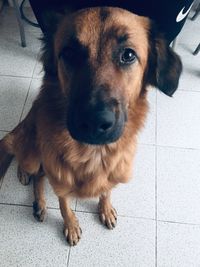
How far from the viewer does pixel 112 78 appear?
3.45ft

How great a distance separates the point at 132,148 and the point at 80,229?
0.52 metres

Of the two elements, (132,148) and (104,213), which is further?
(104,213)

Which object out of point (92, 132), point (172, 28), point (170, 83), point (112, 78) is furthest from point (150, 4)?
point (92, 132)

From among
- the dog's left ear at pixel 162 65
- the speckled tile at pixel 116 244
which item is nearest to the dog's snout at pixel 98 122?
the dog's left ear at pixel 162 65

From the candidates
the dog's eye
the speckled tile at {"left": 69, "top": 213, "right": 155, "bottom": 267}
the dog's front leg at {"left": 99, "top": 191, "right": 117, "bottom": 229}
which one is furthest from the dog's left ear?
the speckled tile at {"left": 69, "top": 213, "right": 155, "bottom": 267}

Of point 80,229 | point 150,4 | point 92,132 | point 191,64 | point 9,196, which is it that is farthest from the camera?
point 191,64

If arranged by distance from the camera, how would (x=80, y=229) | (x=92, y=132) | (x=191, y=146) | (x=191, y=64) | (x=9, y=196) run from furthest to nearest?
(x=191, y=64) < (x=191, y=146) < (x=9, y=196) < (x=80, y=229) < (x=92, y=132)

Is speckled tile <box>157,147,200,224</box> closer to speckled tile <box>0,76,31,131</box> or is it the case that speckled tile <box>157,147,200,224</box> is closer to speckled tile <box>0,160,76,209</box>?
speckled tile <box>0,160,76,209</box>

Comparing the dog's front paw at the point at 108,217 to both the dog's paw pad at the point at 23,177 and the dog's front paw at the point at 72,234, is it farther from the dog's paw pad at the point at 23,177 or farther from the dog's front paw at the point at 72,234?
the dog's paw pad at the point at 23,177

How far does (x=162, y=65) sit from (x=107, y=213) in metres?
0.76

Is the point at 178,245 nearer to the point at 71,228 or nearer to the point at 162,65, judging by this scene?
the point at 71,228

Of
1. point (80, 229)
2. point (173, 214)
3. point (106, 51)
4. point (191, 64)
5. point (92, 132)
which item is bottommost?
point (80, 229)

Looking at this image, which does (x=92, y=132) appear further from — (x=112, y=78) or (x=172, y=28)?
(x=172, y=28)

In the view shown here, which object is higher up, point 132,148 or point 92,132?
point 92,132
